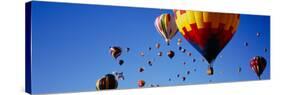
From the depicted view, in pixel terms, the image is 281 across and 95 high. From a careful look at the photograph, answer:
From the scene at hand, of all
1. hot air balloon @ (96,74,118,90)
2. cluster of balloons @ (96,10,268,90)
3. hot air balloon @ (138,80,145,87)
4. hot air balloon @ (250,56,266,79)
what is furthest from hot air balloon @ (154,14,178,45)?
hot air balloon @ (250,56,266,79)

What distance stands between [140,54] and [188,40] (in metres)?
0.41

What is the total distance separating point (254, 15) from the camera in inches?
126

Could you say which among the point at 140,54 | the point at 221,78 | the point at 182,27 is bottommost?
the point at 221,78

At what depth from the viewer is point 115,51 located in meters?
2.56

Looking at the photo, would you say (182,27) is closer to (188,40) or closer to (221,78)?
(188,40)

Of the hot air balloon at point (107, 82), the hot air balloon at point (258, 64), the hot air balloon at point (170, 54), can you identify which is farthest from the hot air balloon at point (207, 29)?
the hot air balloon at point (107, 82)

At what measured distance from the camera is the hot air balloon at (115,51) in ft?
8.34

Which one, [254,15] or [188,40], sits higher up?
[254,15]

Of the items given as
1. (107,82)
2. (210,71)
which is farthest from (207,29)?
(107,82)

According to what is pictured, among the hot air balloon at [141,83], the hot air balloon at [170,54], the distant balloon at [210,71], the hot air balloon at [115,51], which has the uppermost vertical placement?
the hot air balloon at [115,51]

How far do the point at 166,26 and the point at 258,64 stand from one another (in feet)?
3.21

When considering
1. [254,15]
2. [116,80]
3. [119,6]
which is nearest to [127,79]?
[116,80]

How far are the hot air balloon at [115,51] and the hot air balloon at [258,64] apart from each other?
4.09 feet

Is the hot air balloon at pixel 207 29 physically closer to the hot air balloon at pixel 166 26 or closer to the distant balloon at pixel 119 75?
the hot air balloon at pixel 166 26
